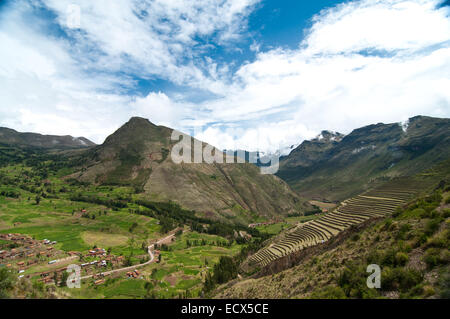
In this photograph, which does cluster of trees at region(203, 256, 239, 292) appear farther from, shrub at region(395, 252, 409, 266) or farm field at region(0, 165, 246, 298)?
shrub at region(395, 252, 409, 266)

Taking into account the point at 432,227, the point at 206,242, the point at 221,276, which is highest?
the point at 432,227

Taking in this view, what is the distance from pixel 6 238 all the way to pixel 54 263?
32881mm

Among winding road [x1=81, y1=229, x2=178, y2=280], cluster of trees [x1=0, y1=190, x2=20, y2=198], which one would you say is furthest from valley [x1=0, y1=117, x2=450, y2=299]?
winding road [x1=81, y1=229, x2=178, y2=280]

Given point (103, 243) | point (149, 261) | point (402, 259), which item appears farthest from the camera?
point (103, 243)

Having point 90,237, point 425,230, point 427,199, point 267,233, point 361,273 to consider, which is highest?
point 427,199

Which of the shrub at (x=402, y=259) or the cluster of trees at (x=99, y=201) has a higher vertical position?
the shrub at (x=402, y=259)

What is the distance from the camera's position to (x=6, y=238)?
8400cm

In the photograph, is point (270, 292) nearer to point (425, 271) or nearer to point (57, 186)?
point (425, 271)

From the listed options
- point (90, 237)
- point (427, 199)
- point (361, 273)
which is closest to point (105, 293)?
point (90, 237)

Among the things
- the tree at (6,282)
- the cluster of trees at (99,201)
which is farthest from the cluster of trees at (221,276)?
the cluster of trees at (99,201)

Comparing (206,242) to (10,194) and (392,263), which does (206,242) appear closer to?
(392,263)

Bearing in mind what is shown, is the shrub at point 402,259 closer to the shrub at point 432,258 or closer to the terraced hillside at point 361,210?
the shrub at point 432,258

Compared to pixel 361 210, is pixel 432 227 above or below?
above

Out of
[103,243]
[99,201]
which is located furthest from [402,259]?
[99,201]
